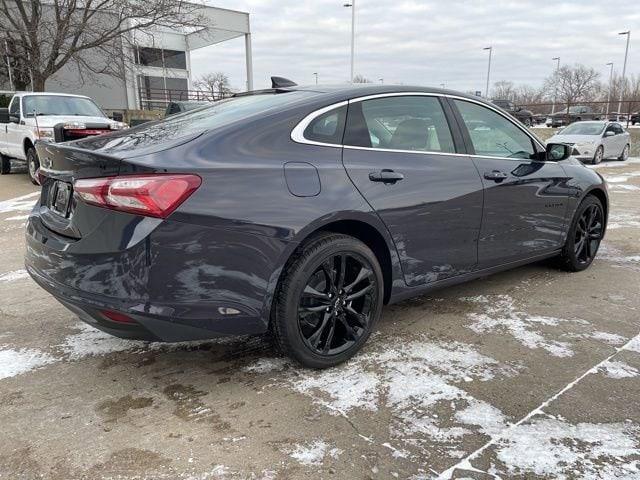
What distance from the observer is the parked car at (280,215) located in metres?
2.45

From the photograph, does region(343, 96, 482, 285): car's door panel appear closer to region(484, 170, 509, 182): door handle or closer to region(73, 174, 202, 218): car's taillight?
region(484, 170, 509, 182): door handle

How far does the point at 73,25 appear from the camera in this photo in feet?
62.8

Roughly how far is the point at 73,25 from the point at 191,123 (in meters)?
19.3

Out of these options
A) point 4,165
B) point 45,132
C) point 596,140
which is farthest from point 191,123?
point 596,140

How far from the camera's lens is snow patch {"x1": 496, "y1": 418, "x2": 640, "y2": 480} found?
2.21 m

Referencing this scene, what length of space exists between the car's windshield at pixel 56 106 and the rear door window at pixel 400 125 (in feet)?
30.1

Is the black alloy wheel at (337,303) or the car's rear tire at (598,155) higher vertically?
the black alloy wheel at (337,303)

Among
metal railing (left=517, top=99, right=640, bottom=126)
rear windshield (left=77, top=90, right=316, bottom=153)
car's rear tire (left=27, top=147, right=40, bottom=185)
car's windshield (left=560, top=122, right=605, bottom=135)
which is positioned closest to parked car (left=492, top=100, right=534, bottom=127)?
metal railing (left=517, top=99, right=640, bottom=126)

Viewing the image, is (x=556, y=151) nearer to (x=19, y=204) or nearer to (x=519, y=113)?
(x=19, y=204)

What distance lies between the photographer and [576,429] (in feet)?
8.18

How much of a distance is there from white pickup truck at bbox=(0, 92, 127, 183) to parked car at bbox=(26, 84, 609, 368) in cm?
737

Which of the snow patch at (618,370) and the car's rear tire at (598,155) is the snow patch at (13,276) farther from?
the car's rear tire at (598,155)

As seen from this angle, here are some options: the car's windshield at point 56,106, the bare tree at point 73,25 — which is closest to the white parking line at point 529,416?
the car's windshield at point 56,106

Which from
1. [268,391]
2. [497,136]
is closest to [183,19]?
[497,136]
